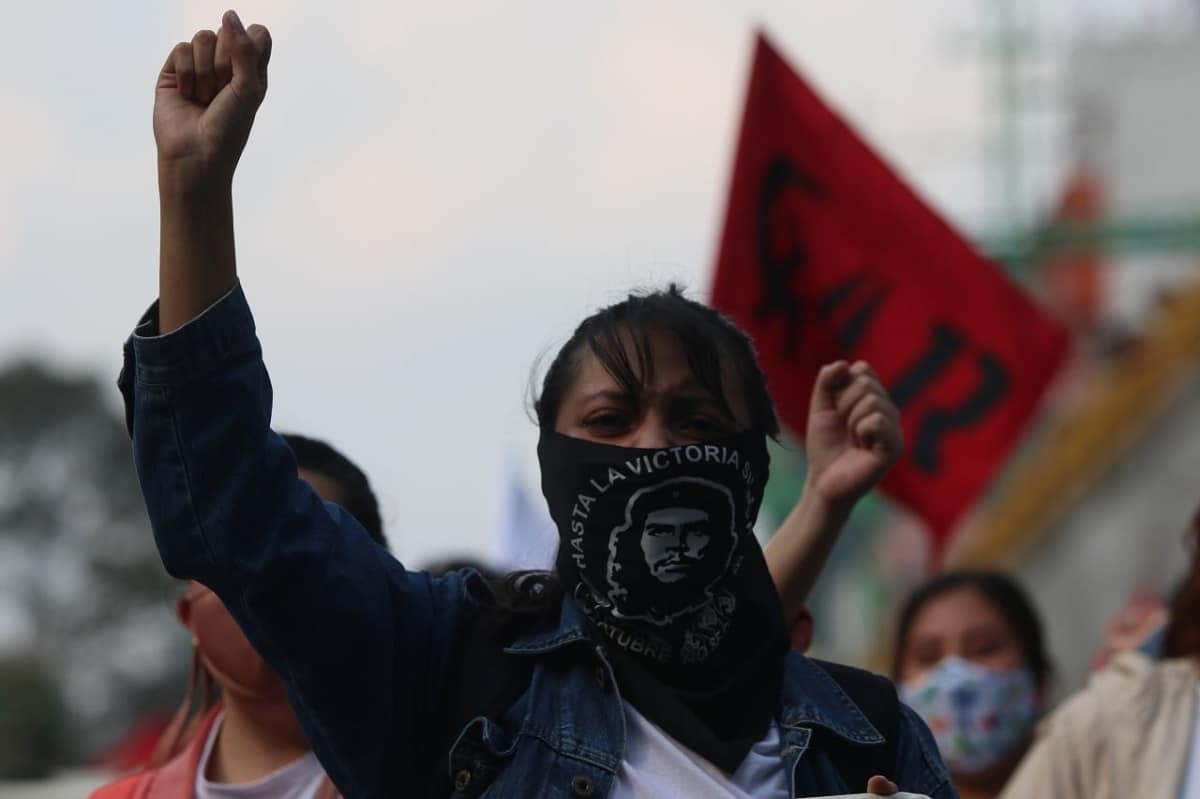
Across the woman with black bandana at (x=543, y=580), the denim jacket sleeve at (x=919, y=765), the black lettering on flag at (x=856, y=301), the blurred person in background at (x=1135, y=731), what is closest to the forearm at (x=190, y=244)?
the woman with black bandana at (x=543, y=580)

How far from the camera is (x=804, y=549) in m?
3.46

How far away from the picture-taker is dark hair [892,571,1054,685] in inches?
208

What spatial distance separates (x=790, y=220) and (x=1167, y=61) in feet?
114

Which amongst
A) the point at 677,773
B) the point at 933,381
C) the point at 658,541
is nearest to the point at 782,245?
the point at 933,381

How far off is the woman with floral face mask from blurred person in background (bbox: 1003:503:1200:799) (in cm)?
59

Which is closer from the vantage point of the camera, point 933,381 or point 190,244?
point 190,244

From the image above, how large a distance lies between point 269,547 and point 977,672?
302cm

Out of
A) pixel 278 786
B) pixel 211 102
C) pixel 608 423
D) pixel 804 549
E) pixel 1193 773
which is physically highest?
pixel 211 102

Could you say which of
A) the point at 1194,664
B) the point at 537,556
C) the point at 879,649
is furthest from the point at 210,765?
the point at 879,649

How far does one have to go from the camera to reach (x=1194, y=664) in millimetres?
4438

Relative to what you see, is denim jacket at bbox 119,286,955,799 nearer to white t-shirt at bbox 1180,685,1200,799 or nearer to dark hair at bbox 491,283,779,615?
dark hair at bbox 491,283,779,615

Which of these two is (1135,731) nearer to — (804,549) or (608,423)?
(804,549)

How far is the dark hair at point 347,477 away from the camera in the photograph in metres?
3.72

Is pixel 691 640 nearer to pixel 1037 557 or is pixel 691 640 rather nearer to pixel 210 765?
pixel 210 765
